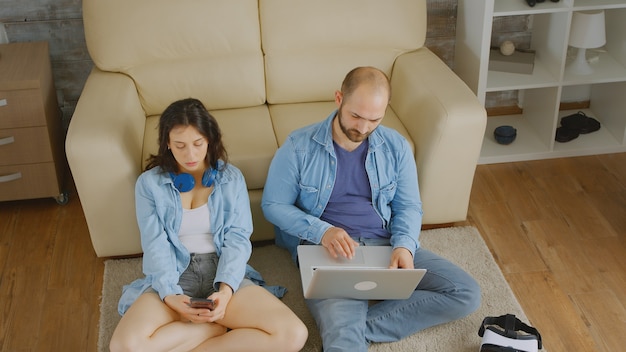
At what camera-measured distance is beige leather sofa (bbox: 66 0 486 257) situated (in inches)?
106

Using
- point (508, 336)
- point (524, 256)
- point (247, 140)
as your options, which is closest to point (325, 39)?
point (247, 140)

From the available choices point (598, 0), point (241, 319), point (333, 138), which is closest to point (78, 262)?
point (241, 319)

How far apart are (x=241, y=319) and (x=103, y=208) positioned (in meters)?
0.71

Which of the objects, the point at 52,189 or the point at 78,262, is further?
the point at 52,189

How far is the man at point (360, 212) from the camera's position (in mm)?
2340

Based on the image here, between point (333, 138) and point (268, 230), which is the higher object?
point (333, 138)

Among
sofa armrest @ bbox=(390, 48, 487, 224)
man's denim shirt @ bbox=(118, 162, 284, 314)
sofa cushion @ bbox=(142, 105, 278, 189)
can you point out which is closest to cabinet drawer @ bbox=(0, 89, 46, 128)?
Answer: sofa cushion @ bbox=(142, 105, 278, 189)

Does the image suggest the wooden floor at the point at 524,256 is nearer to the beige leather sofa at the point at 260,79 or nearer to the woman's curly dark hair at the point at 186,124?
the beige leather sofa at the point at 260,79

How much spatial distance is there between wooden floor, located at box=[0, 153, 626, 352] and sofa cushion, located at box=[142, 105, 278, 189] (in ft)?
1.71

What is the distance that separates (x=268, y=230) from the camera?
9.27 ft

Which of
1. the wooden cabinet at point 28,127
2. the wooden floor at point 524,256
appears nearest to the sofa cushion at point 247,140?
the wooden cabinet at point 28,127

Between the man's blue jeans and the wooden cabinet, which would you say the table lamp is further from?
the wooden cabinet

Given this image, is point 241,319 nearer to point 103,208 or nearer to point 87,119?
point 103,208

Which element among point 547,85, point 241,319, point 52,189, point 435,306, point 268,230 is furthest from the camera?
point 547,85
